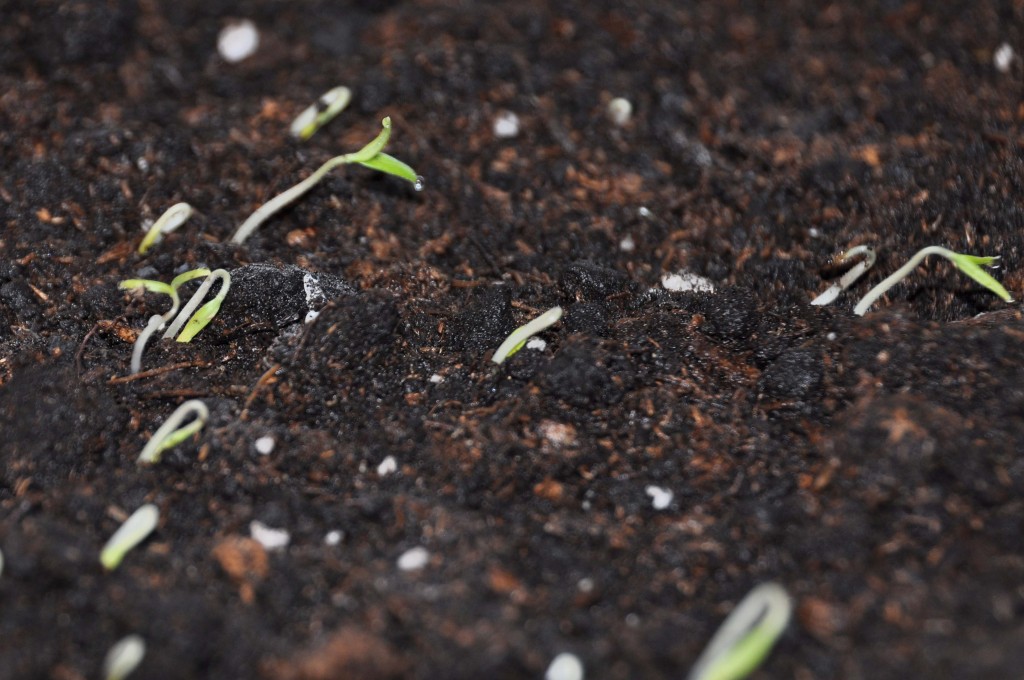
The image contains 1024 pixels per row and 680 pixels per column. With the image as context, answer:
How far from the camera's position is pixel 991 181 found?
185 cm

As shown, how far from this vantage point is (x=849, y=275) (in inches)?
67.2

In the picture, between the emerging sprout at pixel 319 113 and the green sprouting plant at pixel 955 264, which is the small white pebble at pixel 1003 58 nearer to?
the green sprouting plant at pixel 955 264

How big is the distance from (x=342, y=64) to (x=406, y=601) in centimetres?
144

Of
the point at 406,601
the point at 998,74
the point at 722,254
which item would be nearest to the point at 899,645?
the point at 406,601

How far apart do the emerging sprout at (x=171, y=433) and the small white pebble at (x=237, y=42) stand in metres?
1.16

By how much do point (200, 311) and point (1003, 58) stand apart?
6.13 feet

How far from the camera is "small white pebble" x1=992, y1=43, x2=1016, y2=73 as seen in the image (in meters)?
2.14

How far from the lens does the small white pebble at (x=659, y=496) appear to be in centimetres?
133

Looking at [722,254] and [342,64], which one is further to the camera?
[342,64]

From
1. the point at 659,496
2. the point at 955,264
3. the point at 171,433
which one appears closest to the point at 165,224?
the point at 171,433

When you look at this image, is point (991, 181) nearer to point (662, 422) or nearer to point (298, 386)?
point (662, 422)

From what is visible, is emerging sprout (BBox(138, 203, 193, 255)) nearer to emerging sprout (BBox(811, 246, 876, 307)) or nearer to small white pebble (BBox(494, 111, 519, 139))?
small white pebble (BBox(494, 111, 519, 139))

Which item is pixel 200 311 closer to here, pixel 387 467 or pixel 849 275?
pixel 387 467

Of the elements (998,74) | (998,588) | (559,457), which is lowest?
(998,74)
